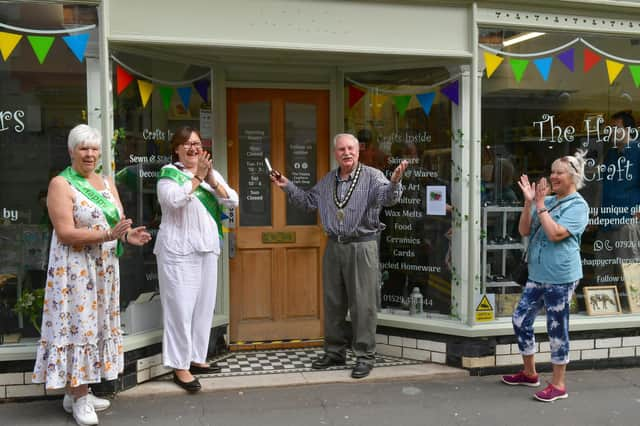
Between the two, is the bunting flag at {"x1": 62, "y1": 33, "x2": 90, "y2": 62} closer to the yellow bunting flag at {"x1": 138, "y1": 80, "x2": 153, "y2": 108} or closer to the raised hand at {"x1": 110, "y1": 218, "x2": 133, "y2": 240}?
the yellow bunting flag at {"x1": 138, "y1": 80, "x2": 153, "y2": 108}

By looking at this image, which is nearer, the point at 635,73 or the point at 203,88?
the point at 203,88

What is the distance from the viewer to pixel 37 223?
177 inches

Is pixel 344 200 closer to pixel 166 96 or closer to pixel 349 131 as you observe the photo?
pixel 349 131

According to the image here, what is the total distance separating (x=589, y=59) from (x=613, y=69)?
0.26 meters

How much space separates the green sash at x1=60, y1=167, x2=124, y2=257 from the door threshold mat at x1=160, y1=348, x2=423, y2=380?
1496mm

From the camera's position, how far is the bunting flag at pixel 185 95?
205 inches

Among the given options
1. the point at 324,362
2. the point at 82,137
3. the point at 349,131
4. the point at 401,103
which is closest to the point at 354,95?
the point at 349,131

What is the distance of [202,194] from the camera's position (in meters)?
4.71

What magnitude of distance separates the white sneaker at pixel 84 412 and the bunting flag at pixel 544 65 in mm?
4325

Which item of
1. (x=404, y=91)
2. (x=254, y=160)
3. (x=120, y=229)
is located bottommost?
(x=120, y=229)

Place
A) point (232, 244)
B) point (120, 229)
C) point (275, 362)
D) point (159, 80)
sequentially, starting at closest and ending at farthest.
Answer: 1. point (120, 229)
2. point (159, 80)
3. point (275, 362)
4. point (232, 244)

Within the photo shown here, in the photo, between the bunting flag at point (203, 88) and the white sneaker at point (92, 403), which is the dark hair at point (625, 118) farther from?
the white sneaker at point (92, 403)

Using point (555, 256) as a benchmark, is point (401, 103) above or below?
above

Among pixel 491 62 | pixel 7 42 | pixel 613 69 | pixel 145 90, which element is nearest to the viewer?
pixel 7 42
